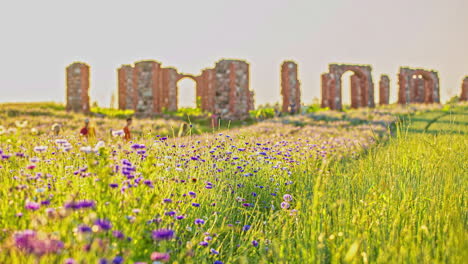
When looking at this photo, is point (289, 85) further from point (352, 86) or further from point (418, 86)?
point (418, 86)

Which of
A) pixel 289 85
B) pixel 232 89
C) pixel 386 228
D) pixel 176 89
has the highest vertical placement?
pixel 176 89

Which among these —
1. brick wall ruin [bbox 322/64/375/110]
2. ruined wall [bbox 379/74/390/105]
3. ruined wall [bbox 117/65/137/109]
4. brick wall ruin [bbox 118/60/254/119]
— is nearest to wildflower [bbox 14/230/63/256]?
brick wall ruin [bbox 118/60/254/119]

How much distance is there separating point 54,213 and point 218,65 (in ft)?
73.8

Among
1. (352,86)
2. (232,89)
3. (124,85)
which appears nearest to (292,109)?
(232,89)

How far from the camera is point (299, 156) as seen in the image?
6105mm

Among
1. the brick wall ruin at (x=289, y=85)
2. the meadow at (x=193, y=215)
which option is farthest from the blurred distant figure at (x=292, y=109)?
the meadow at (x=193, y=215)

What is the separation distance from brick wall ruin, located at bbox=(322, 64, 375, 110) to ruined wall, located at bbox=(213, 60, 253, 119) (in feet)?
33.9

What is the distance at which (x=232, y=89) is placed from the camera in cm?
2359

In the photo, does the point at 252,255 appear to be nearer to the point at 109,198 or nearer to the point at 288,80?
the point at 109,198

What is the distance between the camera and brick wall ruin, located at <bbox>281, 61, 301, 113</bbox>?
28.9m

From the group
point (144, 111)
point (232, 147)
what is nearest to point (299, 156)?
point (232, 147)

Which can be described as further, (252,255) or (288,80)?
(288,80)

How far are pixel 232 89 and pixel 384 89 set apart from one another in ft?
66.1

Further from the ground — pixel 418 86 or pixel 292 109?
pixel 418 86
